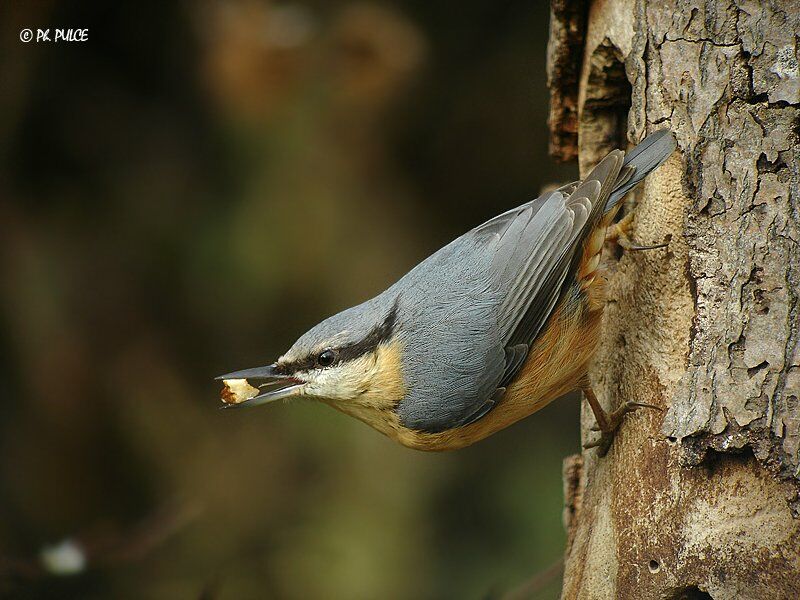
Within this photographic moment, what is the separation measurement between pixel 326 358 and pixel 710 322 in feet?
3.52

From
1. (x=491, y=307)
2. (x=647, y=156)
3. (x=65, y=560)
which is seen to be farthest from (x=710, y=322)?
(x=65, y=560)

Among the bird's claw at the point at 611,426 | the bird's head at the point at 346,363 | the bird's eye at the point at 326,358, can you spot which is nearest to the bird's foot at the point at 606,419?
the bird's claw at the point at 611,426

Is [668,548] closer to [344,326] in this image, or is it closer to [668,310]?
Answer: [668,310]

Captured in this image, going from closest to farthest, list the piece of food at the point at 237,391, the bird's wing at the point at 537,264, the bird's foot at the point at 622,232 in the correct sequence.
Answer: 1. the bird's wing at the point at 537,264
2. the bird's foot at the point at 622,232
3. the piece of food at the point at 237,391

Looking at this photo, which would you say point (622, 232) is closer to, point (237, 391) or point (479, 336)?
point (479, 336)

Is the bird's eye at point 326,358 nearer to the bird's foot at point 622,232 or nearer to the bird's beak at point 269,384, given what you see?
the bird's beak at point 269,384

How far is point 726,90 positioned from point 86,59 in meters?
3.42

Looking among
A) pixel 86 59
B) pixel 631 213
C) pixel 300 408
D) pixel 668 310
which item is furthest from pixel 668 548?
pixel 86 59

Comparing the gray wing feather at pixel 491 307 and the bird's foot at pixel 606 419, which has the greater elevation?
the gray wing feather at pixel 491 307

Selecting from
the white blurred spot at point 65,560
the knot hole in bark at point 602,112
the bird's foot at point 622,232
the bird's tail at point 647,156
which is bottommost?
the white blurred spot at point 65,560

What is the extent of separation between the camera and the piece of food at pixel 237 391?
2711mm

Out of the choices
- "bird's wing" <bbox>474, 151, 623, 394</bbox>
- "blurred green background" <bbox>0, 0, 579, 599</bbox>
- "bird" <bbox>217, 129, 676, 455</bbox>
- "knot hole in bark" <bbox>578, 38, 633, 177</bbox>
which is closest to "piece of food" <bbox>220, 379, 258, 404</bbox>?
"bird" <bbox>217, 129, 676, 455</bbox>

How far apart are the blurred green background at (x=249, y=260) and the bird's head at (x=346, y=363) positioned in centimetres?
204

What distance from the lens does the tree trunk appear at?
→ 6.71ft
